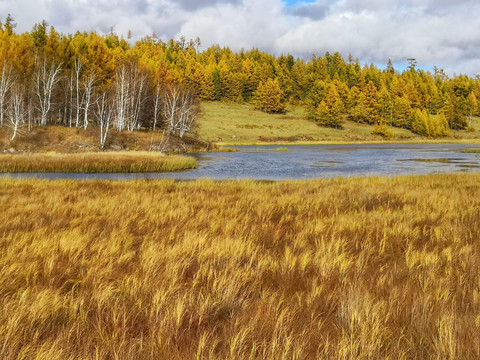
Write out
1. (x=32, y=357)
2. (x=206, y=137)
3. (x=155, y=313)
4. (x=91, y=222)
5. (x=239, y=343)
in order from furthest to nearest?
(x=206, y=137), (x=91, y=222), (x=155, y=313), (x=239, y=343), (x=32, y=357)

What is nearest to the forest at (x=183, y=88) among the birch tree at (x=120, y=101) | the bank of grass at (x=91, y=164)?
the birch tree at (x=120, y=101)

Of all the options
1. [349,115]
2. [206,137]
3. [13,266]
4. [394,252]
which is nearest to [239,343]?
[13,266]

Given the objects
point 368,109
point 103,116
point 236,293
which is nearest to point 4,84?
point 103,116

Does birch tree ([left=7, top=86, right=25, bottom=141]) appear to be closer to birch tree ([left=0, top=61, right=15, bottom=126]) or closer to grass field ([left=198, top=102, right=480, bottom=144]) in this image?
birch tree ([left=0, top=61, right=15, bottom=126])

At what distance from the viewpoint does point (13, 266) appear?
152 inches

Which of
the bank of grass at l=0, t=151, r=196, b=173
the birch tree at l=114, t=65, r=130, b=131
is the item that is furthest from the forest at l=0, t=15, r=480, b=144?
the bank of grass at l=0, t=151, r=196, b=173

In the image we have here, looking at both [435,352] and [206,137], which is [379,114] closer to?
[206,137]

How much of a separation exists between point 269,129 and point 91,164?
202 ft

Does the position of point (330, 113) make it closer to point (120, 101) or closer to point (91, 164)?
point (120, 101)

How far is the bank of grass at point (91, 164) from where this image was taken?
1021 inches

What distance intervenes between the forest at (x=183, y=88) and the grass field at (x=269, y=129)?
150 inches

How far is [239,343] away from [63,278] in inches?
97.2

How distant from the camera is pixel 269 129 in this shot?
84.6 meters

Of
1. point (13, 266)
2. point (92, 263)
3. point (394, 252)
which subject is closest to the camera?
point (13, 266)
